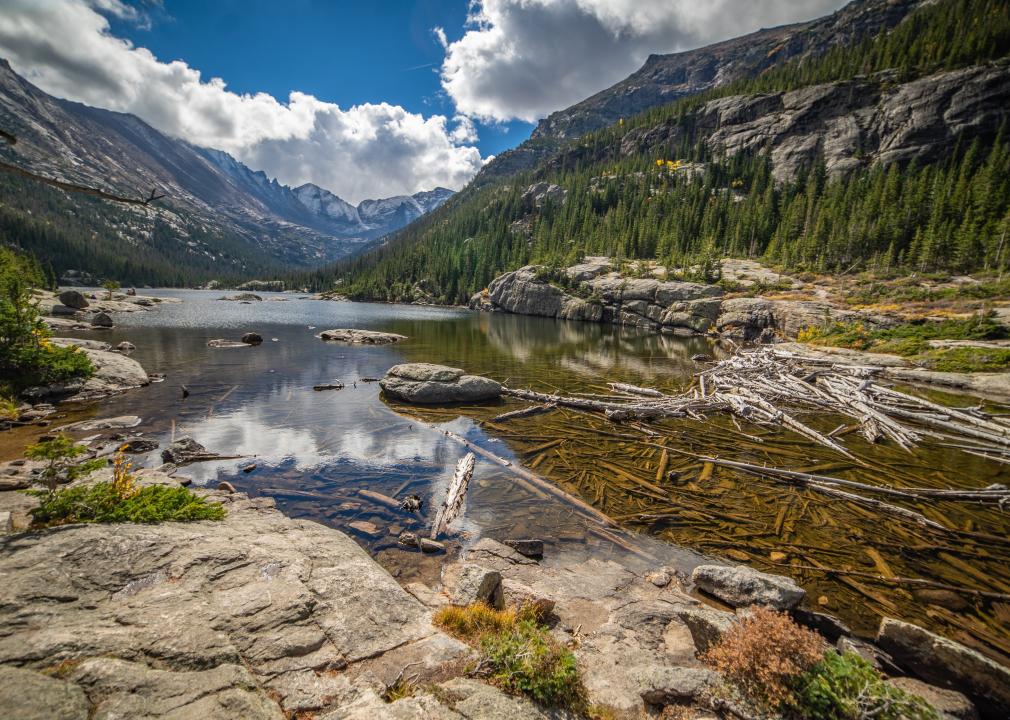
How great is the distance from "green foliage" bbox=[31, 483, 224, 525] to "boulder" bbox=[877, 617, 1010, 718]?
12.9 m

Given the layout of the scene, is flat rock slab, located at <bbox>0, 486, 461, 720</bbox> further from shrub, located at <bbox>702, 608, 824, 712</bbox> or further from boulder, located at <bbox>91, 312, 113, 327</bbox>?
boulder, located at <bbox>91, 312, 113, 327</bbox>

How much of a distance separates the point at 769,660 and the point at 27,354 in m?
29.3

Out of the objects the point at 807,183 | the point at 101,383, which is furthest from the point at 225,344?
the point at 807,183

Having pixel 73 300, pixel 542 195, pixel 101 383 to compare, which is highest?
pixel 542 195

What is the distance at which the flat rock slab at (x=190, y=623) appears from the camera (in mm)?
3461

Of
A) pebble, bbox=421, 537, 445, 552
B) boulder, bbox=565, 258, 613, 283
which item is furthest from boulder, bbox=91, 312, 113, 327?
boulder, bbox=565, 258, 613, 283

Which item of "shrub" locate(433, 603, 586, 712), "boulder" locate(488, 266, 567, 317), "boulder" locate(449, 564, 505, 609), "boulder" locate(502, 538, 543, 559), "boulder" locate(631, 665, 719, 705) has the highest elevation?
"boulder" locate(488, 266, 567, 317)

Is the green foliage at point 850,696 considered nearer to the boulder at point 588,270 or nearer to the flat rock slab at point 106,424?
the flat rock slab at point 106,424

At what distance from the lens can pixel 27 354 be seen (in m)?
18.4

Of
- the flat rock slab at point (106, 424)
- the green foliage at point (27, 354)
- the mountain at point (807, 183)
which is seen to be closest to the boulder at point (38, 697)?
the flat rock slab at point (106, 424)

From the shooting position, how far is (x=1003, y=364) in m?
25.8

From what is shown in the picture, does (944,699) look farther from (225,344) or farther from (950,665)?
(225,344)

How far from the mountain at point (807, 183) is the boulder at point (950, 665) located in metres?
77.9

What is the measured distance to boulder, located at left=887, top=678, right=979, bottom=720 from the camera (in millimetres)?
5073
